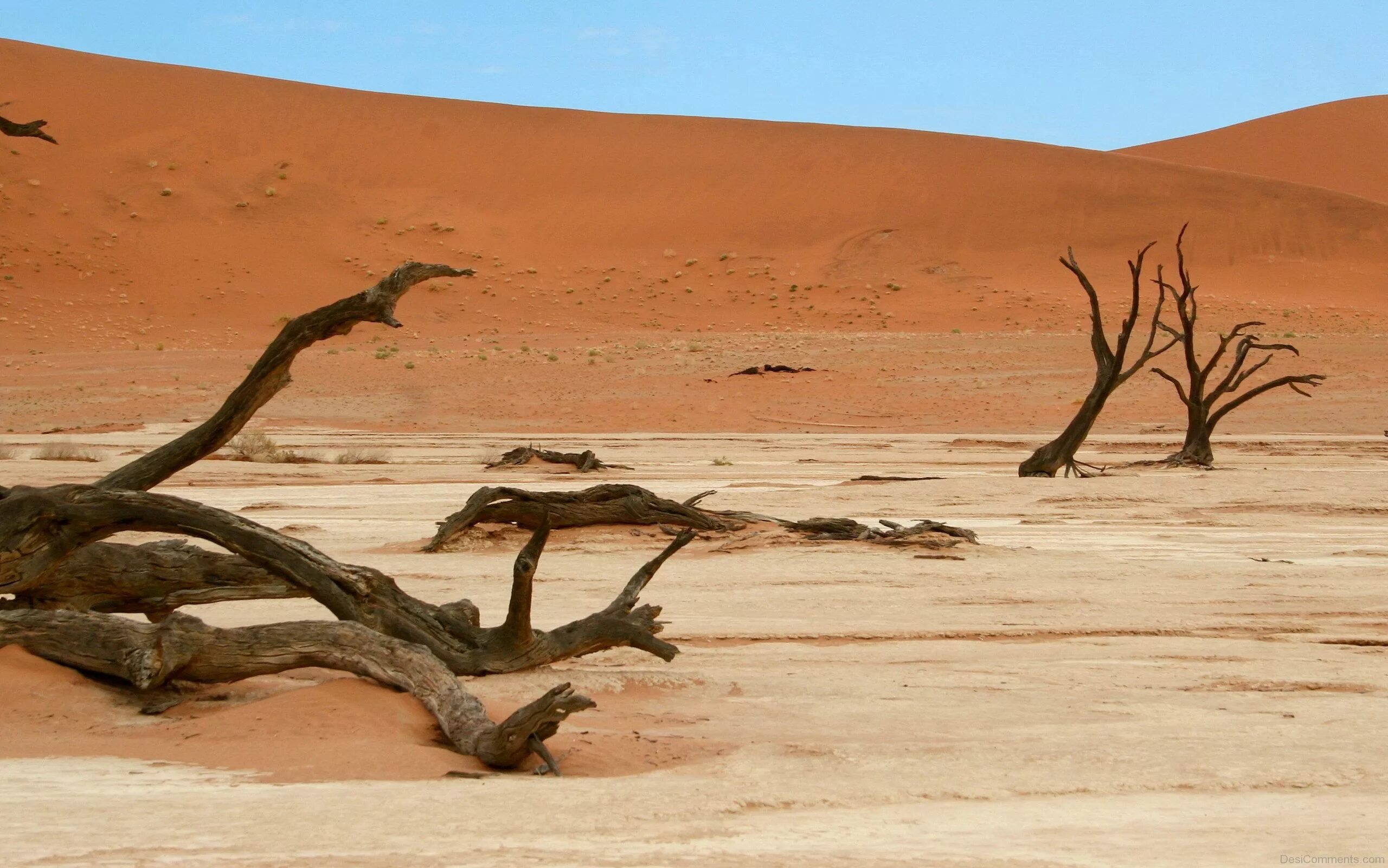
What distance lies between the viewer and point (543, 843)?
11.4ft

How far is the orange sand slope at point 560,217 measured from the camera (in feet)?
161

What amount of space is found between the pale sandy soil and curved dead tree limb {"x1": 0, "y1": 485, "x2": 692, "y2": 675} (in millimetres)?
156

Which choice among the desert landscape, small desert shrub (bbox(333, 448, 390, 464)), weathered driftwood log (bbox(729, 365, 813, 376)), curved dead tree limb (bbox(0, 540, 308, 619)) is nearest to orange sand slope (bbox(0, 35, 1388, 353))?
the desert landscape

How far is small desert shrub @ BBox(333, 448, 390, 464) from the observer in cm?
1881

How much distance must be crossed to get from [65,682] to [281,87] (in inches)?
2855

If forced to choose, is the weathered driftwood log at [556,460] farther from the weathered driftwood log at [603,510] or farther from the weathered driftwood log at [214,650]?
the weathered driftwood log at [214,650]

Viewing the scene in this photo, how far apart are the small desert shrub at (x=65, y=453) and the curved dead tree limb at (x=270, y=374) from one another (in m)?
13.0

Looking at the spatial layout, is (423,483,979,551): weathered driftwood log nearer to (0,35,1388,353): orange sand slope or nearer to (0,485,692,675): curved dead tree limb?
(0,485,692,675): curved dead tree limb

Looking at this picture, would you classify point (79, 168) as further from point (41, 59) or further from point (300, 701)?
point (300, 701)

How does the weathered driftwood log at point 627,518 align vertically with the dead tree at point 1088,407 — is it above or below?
below

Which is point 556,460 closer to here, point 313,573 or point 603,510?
point 603,510

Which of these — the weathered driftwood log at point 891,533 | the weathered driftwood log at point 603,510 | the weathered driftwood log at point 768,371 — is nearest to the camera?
the weathered driftwood log at point 891,533

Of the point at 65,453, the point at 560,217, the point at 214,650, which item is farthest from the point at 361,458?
the point at 560,217

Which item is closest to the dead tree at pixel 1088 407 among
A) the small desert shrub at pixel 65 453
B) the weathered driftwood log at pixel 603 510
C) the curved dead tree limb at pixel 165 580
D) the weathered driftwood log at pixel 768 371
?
the weathered driftwood log at pixel 603 510
